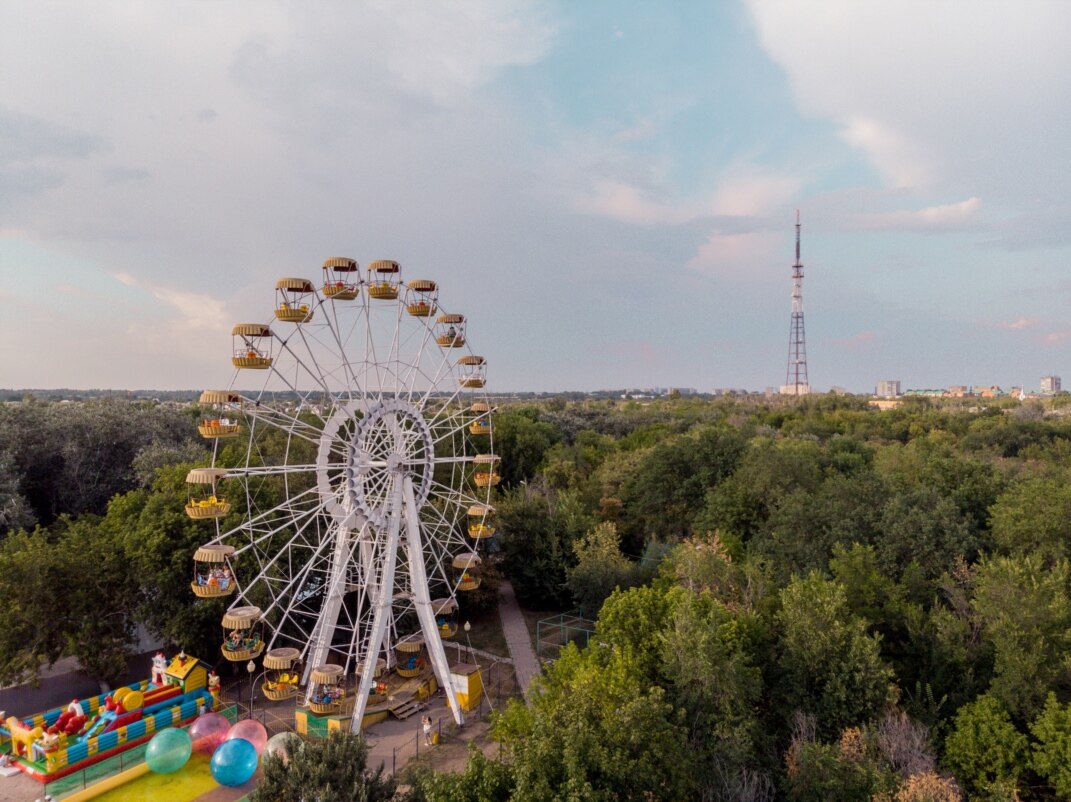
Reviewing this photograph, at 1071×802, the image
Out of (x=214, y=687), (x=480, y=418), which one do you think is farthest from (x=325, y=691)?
(x=480, y=418)

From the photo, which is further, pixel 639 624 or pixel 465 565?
pixel 465 565

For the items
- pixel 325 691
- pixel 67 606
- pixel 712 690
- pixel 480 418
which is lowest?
pixel 325 691

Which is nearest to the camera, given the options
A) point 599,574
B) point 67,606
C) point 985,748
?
point 985,748

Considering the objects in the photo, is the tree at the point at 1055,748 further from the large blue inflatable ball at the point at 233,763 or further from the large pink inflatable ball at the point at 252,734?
the large pink inflatable ball at the point at 252,734

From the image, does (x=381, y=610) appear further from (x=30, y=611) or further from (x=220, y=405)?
(x=30, y=611)

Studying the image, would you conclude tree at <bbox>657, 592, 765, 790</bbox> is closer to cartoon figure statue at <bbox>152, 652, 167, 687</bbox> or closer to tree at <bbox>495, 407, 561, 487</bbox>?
cartoon figure statue at <bbox>152, 652, 167, 687</bbox>

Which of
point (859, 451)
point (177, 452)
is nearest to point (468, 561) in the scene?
point (177, 452)
